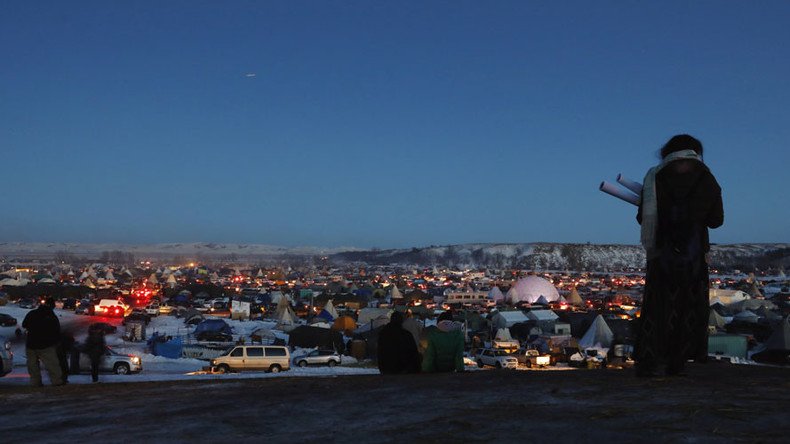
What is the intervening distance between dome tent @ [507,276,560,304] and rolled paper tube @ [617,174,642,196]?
2094 inches

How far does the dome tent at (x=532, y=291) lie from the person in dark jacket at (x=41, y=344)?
51.3m

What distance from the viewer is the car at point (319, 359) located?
2278 cm

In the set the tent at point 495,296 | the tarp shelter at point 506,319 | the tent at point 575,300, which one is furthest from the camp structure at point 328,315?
the tent at point 495,296

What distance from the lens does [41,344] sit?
7.62 m

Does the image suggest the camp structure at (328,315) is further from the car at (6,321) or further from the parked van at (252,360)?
the parked van at (252,360)

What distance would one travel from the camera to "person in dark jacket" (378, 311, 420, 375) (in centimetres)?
668


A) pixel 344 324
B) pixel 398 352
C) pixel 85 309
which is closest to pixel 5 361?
pixel 398 352

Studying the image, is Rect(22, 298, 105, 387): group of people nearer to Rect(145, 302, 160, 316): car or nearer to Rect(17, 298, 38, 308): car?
Rect(145, 302, 160, 316): car

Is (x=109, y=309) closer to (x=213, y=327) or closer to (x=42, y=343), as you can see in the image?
(x=213, y=327)

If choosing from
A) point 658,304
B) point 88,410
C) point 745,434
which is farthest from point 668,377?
point 88,410

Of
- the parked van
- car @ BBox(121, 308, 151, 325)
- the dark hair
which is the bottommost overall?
car @ BBox(121, 308, 151, 325)

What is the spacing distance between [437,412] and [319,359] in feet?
65.9

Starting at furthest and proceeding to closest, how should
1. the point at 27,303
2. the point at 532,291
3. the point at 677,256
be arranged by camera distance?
the point at 532,291
the point at 27,303
the point at 677,256

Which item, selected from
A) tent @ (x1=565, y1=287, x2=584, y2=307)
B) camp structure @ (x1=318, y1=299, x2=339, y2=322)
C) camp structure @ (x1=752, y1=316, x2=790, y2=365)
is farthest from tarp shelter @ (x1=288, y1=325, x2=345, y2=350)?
tent @ (x1=565, y1=287, x2=584, y2=307)
